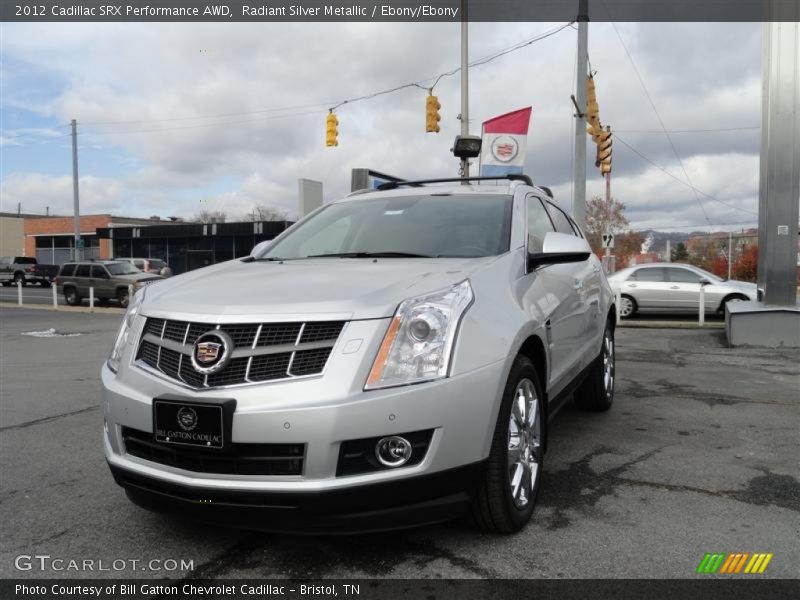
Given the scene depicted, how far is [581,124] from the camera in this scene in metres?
15.6

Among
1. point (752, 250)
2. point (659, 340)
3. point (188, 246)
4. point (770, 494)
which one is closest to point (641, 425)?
point (770, 494)

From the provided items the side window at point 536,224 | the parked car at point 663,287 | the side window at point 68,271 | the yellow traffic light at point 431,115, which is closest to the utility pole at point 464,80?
the yellow traffic light at point 431,115

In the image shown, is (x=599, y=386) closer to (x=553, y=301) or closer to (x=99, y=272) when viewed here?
(x=553, y=301)

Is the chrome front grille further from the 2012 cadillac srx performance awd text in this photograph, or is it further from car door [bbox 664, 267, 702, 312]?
car door [bbox 664, 267, 702, 312]

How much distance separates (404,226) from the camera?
408cm

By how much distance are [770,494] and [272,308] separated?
116 inches

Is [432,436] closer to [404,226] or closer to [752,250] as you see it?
[404,226]

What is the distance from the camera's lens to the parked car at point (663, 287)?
1599 cm

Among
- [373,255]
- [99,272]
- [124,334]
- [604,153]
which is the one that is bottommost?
[99,272]

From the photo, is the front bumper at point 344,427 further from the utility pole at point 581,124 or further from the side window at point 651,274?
the side window at point 651,274

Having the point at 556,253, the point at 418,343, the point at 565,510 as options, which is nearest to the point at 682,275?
the point at 556,253

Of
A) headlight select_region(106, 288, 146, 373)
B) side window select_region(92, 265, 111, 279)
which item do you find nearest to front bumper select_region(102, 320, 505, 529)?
headlight select_region(106, 288, 146, 373)

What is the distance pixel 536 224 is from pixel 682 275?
13.3m

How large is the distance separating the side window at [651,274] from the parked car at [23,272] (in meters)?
37.1
